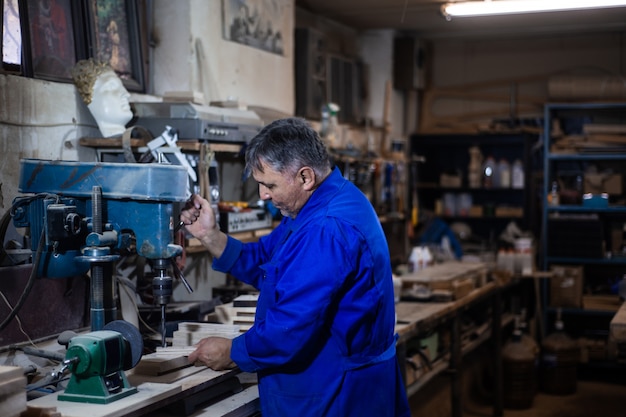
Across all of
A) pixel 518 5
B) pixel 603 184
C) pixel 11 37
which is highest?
pixel 518 5

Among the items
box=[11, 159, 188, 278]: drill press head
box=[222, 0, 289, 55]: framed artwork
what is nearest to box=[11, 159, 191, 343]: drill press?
box=[11, 159, 188, 278]: drill press head

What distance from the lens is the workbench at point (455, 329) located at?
4367 millimetres

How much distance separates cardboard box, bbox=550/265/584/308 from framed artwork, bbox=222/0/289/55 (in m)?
3.50

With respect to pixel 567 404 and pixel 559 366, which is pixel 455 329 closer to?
pixel 567 404

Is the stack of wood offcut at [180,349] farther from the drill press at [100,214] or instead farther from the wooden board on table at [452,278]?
the wooden board on table at [452,278]

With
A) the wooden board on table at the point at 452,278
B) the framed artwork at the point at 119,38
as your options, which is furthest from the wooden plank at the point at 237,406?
the wooden board on table at the point at 452,278

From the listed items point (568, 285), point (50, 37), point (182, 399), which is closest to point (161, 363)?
point (182, 399)

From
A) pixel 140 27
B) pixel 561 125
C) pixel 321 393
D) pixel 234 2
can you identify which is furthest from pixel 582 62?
pixel 321 393

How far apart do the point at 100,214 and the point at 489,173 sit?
5.96 meters

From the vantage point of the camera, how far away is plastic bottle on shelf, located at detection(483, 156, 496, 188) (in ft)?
26.2

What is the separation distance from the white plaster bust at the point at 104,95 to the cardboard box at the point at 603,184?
5.06 m

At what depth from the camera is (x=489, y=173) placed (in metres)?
8.00

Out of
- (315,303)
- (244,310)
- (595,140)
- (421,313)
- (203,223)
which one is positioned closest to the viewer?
(315,303)

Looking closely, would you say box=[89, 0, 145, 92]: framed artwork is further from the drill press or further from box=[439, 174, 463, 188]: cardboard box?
box=[439, 174, 463, 188]: cardboard box
